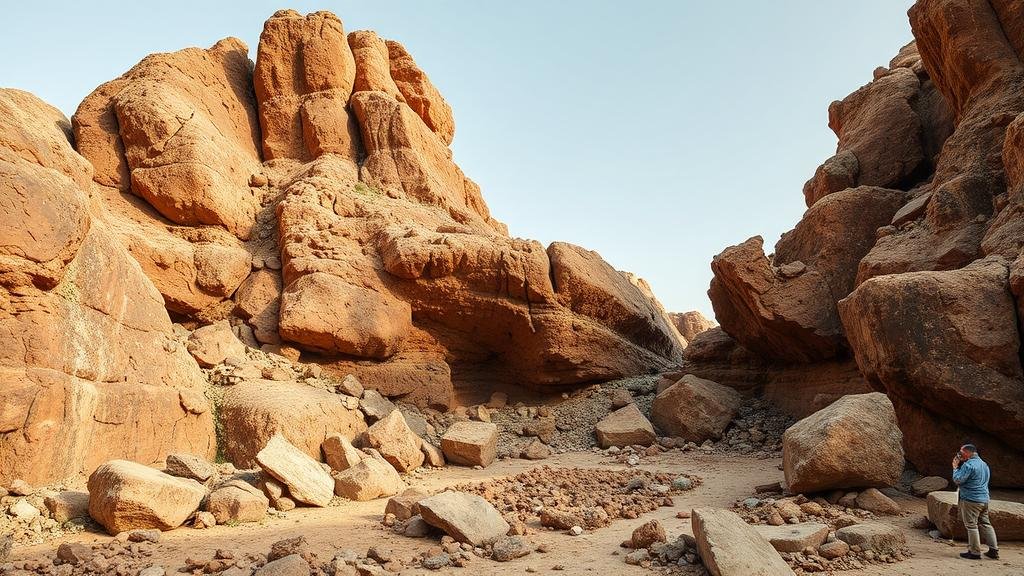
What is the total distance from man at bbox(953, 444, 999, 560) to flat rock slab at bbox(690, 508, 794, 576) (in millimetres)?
2061

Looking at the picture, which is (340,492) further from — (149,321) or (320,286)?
(320,286)

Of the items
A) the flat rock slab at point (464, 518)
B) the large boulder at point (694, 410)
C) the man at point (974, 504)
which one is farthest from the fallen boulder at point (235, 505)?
the large boulder at point (694, 410)

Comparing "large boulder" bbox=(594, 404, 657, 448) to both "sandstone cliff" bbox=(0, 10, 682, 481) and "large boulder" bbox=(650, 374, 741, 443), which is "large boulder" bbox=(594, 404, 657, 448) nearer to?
"large boulder" bbox=(650, 374, 741, 443)

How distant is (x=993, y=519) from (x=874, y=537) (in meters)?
1.40

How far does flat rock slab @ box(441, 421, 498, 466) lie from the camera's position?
10789 mm

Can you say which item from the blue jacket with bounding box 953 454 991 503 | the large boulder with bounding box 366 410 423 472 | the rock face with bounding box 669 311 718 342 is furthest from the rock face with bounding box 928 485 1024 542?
the rock face with bounding box 669 311 718 342

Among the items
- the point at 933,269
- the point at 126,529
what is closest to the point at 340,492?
the point at 126,529

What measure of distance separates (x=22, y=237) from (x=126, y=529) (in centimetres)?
358

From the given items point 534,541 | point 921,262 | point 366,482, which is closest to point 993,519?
point 534,541

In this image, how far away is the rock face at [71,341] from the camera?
650 centimetres

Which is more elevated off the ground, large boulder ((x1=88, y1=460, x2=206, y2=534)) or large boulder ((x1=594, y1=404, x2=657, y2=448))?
large boulder ((x1=88, y1=460, x2=206, y2=534))

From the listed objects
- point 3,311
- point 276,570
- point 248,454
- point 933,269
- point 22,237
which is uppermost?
point 22,237

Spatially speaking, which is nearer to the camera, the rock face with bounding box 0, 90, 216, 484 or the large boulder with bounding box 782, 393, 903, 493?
the rock face with bounding box 0, 90, 216, 484

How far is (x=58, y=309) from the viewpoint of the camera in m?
7.18
